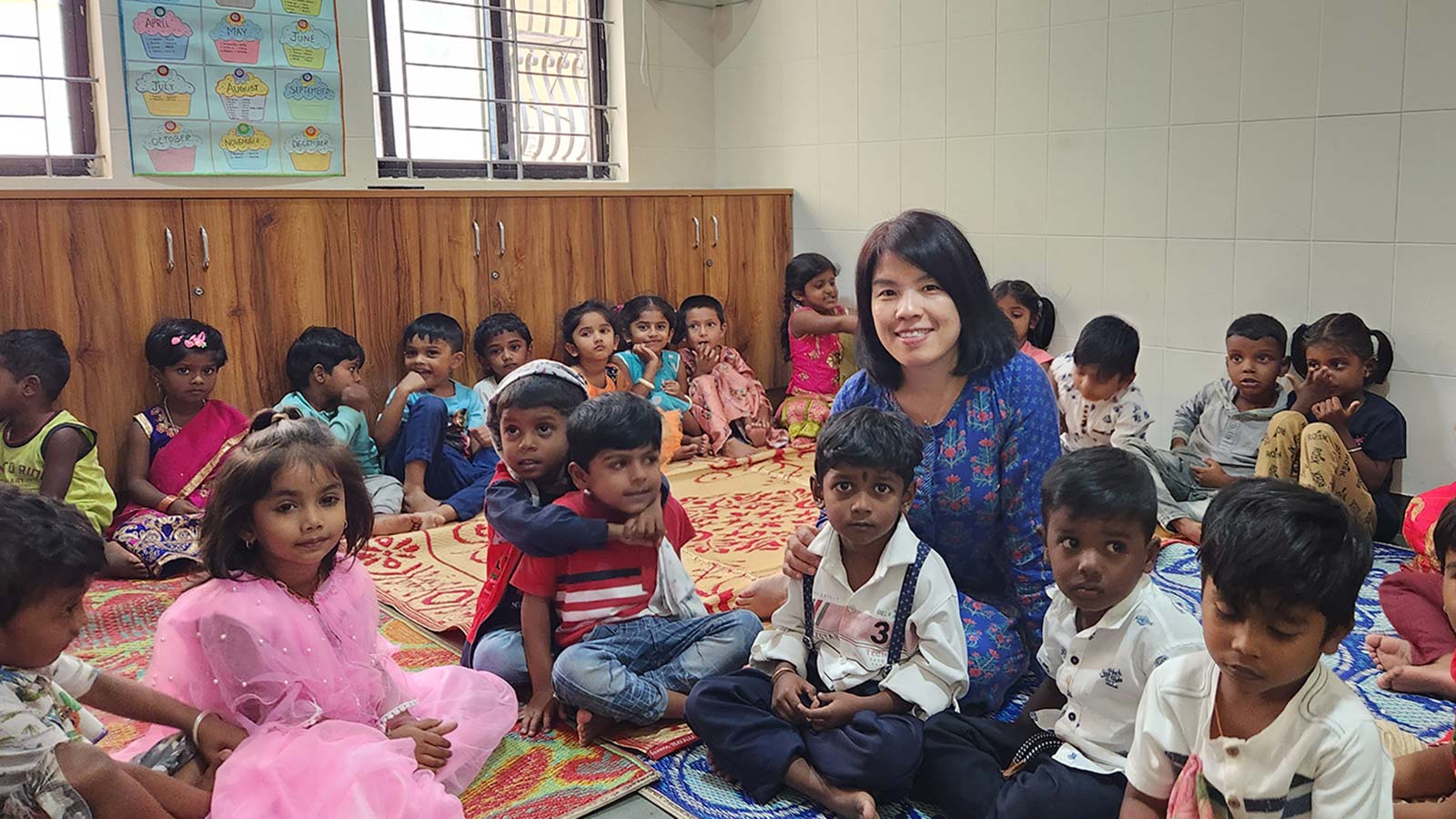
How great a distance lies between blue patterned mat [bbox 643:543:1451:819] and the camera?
2.06m

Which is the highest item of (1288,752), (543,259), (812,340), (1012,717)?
(543,259)

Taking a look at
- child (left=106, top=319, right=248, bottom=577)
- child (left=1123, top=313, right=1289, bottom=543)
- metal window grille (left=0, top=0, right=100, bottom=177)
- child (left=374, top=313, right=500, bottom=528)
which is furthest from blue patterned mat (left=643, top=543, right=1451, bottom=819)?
metal window grille (left=0, top=0, right=100, bottom=177)

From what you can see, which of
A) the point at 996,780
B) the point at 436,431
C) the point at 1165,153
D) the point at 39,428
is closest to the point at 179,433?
the point at 39,428

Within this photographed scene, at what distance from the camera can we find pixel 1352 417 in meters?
3.69

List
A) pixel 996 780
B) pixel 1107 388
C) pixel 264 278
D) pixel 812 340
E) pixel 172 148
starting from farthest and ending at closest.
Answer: pixel 812 340
pixel 172 148
pixel 264 278
pixel 1107 388
pixel 996 780

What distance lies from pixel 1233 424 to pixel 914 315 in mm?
2099

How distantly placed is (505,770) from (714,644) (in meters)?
0.50

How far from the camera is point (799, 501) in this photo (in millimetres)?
4137

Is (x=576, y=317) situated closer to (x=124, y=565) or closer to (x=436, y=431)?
(x=436, y=431)

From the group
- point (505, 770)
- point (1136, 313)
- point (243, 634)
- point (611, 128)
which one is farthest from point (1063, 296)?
point (243, 634)

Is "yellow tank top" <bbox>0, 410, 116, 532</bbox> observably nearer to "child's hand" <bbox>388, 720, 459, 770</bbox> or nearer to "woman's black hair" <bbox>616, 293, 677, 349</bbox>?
"child's hand" <bbox>388, 720, 459, 770</bbox>

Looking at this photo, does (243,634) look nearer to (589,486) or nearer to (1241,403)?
(589,486)

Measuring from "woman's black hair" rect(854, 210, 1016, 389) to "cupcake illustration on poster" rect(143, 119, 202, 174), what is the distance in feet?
9.99

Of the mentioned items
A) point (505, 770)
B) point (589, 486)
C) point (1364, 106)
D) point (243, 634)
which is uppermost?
point (1364, 106)
